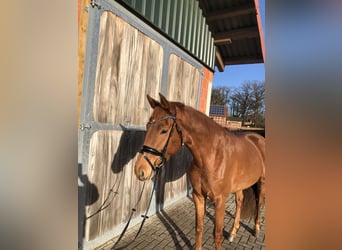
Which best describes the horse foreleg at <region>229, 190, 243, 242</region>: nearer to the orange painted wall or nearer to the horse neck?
the horse neck

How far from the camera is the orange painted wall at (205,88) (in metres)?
4.94

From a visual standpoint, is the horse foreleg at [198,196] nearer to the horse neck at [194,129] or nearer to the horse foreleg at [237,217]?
the horse neck at [194,129]

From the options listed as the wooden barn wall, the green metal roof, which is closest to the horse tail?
the wooden barn wall

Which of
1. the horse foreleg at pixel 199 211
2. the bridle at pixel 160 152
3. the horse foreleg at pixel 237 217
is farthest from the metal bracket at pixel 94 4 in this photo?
the horse foreleg at pixel 237 217

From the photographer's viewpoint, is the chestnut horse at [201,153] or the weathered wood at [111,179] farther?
the weathered wood at [111,179]

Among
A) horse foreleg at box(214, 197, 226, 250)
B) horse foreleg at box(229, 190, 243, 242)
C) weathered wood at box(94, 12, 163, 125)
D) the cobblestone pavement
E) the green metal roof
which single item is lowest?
the cobblestone pavement

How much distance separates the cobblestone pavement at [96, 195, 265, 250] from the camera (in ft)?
8.74

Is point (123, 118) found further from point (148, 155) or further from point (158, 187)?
point (158, 187)

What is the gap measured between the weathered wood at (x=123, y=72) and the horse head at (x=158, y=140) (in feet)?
2.65
